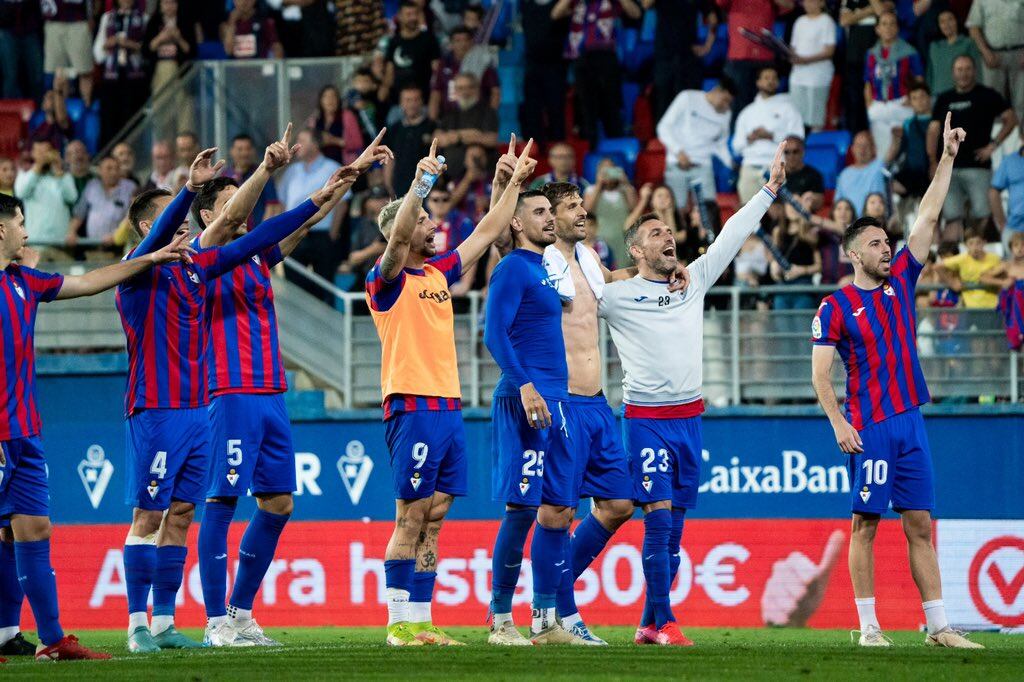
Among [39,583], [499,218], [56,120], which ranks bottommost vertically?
[39,583]

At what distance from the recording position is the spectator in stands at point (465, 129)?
17078 mm

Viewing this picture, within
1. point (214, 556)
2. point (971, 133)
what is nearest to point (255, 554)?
point (214, 556)

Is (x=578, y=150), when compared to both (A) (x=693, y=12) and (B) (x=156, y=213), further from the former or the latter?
(B) (x=156, y=213)

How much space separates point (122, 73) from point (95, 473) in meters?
5.53

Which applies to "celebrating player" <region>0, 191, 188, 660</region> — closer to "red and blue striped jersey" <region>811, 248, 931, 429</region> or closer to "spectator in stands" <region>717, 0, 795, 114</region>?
"red and blue striped jersey" <region>811, 248, 931, 429</region>

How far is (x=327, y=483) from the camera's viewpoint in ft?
51.6

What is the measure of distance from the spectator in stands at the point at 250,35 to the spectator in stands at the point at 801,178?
6.55 meters

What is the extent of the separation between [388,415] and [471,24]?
10064 mm

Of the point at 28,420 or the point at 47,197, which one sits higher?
the point at 47,197

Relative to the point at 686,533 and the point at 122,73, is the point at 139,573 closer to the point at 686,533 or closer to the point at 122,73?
the point at 686,533

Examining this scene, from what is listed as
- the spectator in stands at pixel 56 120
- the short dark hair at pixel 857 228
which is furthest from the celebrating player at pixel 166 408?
the spectator in stands at pixel 56 120

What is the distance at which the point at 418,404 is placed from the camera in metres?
9.32

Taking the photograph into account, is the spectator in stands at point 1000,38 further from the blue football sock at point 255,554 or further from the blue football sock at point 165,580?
the blue football sock at point 165,580

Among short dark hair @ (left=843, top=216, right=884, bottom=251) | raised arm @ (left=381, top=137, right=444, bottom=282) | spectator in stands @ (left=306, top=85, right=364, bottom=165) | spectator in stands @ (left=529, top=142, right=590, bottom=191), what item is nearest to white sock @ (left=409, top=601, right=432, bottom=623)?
raised arm @ (left=381, top=137, right=444, bottom=282)
